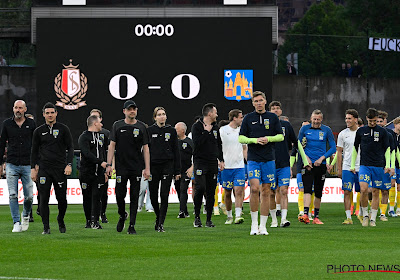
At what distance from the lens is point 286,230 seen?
16.1 metres

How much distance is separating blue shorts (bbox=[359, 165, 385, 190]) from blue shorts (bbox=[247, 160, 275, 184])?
3.14m

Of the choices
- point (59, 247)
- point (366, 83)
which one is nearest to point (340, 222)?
point (59, 247)

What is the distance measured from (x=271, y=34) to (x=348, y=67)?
17478mm

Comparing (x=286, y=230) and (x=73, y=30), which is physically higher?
(x=73, y=30)

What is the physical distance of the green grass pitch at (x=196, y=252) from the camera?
10.1m

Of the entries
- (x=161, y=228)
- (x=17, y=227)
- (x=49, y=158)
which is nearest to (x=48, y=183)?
(x=49, y=158)

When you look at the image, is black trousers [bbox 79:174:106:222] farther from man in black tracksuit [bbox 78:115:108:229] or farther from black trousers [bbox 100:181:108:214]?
black trousers [bbox 100:181:108:214]

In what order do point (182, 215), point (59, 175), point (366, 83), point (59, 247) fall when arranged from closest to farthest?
point (59, 247) < point (59, 175) < point (182, 215) < point (366, 83)

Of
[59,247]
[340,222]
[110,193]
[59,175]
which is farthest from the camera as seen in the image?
[110,193]

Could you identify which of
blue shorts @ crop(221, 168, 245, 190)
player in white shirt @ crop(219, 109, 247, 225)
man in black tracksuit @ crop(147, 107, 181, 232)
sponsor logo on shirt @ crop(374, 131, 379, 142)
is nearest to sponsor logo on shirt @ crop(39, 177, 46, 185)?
man in black tracksuit @ crop(147, 107, 181, 232)

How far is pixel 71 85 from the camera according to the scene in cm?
2975

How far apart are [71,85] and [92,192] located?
13.3m

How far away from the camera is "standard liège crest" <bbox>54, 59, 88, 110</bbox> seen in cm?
2969

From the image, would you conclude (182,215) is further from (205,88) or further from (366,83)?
(366,83)
